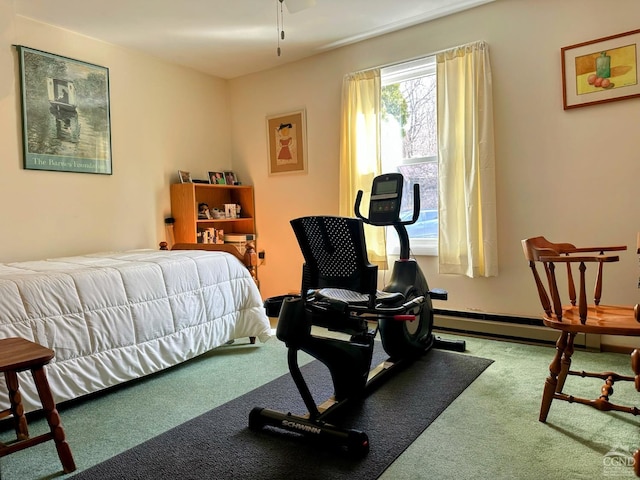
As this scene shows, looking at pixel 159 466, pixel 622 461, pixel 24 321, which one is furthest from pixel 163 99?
pixel 622 461

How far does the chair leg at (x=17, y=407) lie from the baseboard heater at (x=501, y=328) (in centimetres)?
271

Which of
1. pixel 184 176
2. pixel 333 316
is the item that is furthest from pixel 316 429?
pixel 184 176

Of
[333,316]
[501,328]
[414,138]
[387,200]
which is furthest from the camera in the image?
[414,138]

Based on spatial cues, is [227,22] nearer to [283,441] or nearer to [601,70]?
[601,70]

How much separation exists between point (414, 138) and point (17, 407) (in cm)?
317

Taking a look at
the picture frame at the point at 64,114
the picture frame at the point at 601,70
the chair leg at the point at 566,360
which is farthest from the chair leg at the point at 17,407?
the picture frame at the point at 601,70

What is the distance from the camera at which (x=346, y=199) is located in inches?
151

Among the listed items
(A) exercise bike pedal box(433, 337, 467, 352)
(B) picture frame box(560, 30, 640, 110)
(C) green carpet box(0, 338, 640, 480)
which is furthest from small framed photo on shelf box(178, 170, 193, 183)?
(B) picture frame box(560, 30, 640, 110)

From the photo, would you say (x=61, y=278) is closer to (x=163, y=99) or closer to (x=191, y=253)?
(x=191, y=253)

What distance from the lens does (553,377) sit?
1.87m

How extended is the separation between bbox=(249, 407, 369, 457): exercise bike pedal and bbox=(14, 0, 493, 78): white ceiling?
2.54m

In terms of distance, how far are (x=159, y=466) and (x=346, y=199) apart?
2611 millimetres

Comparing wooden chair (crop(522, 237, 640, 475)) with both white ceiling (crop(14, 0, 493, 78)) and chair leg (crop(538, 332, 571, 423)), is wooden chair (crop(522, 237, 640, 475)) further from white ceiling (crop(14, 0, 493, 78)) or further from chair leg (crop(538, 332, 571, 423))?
white ceiling (crop(14, 0, 493, 78))

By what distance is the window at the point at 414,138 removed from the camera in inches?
143
